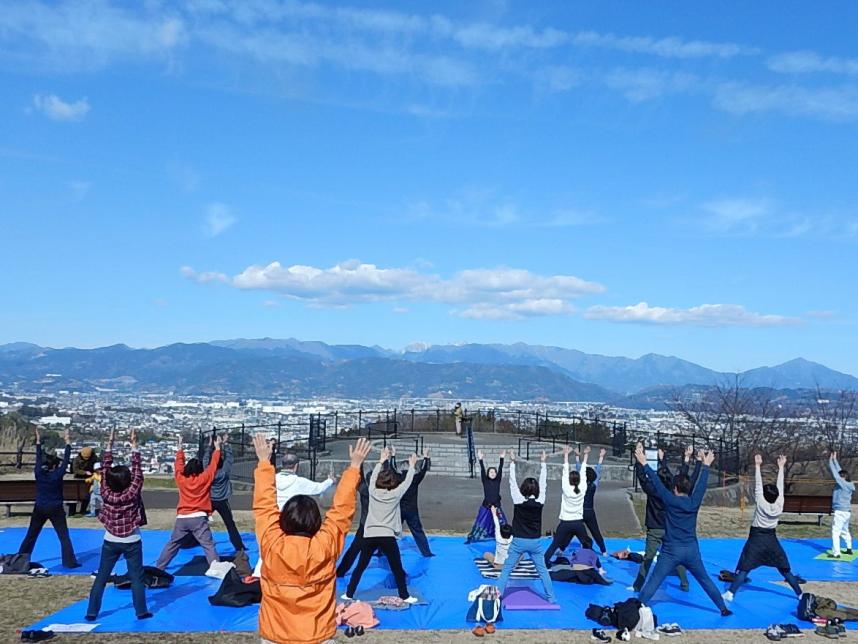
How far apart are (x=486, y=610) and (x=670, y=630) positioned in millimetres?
1990

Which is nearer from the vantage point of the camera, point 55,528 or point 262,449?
point 262,449

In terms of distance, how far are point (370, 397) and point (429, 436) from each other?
169615mm

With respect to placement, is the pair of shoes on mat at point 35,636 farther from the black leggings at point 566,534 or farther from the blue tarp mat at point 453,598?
the black leggings at point 566,534

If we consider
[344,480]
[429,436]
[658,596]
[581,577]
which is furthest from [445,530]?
[429,436]

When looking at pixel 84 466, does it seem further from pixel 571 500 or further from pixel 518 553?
pixel 518 553

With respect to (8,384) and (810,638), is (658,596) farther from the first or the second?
(8,384)

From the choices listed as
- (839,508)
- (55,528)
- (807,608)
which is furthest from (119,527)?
(839,508)

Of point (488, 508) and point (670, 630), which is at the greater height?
point (488, 508)

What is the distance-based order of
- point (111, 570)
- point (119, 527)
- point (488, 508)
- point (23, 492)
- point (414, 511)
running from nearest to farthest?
point (119, 527)
point (111, 570)
point (414, 511)
point (488, 508)
point (23, 492)

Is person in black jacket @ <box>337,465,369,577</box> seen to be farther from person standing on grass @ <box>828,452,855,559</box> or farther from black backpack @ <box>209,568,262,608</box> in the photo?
person standing on grass @ <box>828,452,855,559</box>

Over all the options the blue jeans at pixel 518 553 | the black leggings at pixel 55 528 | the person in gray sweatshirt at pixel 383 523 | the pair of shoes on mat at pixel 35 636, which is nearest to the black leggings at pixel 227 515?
the black leggings at pixel 55 528

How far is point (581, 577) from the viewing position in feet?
33.0

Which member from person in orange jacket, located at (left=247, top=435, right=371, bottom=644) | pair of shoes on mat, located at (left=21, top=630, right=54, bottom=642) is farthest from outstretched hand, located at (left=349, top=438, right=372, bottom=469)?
pair of shoes on mat, located at (left=21, top=630, right=54, bottom=642)

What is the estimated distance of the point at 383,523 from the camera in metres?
8.55
